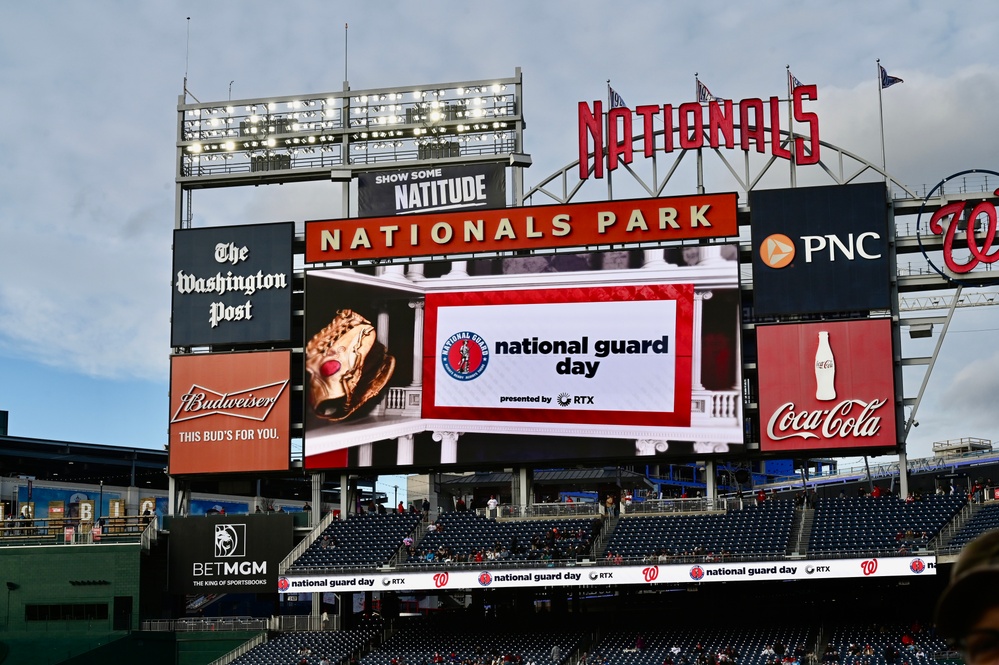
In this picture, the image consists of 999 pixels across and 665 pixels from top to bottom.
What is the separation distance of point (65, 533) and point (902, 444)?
29996 millimetres

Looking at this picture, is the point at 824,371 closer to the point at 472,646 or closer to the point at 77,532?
the point at 472,646

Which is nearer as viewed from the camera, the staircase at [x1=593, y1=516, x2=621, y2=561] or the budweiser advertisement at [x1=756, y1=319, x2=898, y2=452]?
the staircase at [x1=593, y1=516, x2=621, y2=561]

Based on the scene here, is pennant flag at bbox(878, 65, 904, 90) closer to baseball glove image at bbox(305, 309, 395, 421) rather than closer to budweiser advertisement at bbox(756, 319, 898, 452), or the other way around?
budweiser advertisement at bbox(756, 319, 898, 452)

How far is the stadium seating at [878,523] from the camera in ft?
123

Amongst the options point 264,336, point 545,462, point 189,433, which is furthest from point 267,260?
point 545,462

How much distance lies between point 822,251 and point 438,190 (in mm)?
13339

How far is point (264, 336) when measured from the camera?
4528 cm

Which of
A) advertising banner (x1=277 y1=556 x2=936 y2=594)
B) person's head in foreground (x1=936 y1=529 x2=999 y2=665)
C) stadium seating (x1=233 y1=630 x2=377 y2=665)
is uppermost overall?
person's head in foreground (x1=936 y1=529 x2=999 y2=665)

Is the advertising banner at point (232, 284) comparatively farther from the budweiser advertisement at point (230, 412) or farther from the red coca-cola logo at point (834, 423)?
the red coca-cola logo at point (834, 423)

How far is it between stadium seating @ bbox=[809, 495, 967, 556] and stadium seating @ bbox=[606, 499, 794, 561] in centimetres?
117

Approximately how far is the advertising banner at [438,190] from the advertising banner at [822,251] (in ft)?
30.0

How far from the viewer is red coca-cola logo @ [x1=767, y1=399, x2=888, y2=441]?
40594 mm

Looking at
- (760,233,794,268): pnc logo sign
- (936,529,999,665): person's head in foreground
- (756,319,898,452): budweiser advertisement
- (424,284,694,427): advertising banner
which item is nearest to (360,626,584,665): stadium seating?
(424,284,694,427): advertising banner

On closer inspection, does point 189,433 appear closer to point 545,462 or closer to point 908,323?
point 545,462
